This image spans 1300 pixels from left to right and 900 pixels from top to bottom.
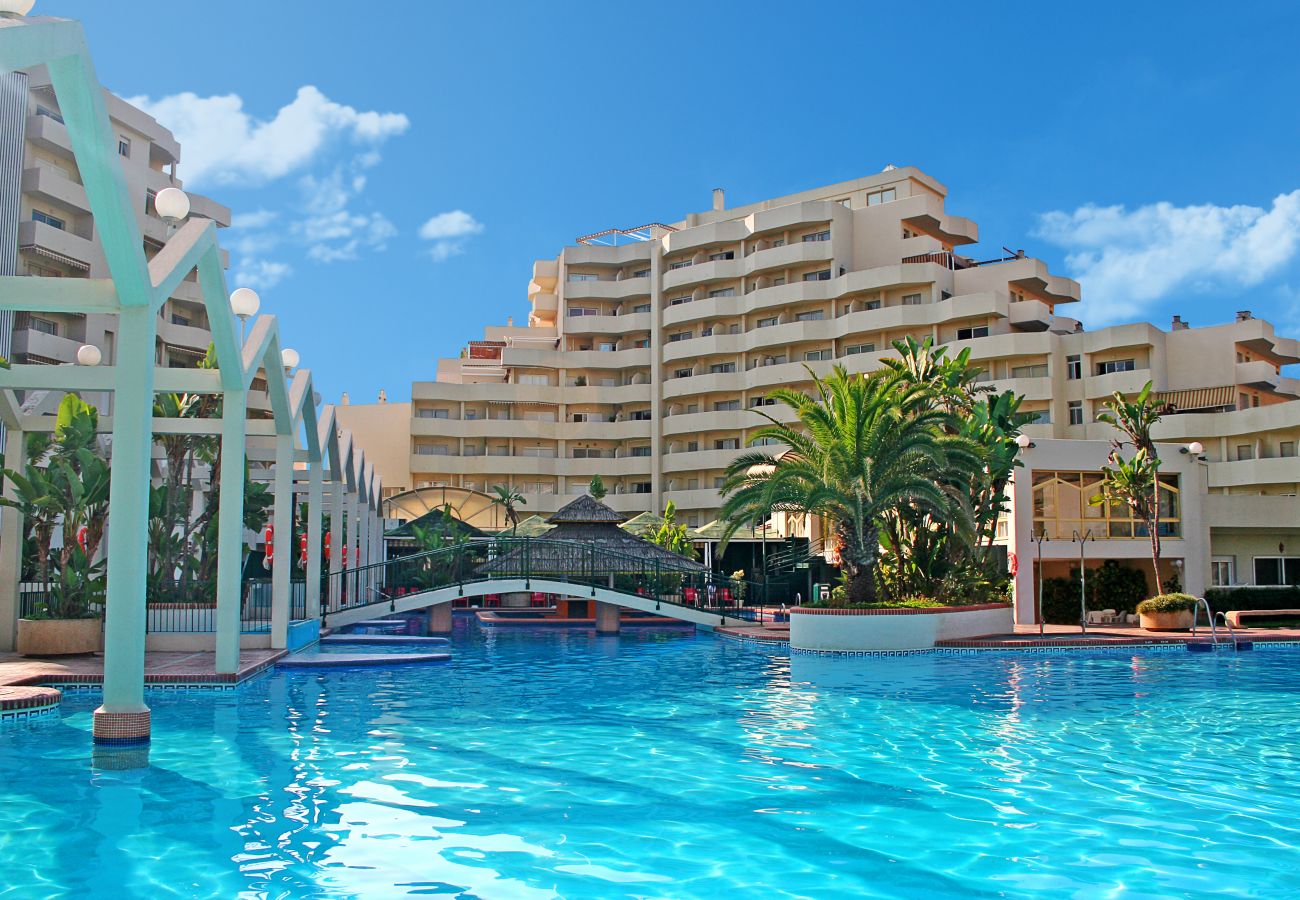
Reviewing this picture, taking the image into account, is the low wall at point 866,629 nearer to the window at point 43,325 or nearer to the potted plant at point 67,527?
the potted plant at point 67,527

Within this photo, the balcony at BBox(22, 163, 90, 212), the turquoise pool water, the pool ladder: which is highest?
the balcony at BBox(22, 163, 90, 212)

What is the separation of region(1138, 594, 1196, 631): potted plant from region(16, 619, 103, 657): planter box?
2315 centimetres

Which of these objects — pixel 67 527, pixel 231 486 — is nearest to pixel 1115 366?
pixel 67 527

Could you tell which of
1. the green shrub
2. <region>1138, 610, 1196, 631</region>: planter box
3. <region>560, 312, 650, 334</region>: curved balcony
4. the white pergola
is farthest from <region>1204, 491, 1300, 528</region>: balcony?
<region>560, 312, 650, 334</region>: curved balcony

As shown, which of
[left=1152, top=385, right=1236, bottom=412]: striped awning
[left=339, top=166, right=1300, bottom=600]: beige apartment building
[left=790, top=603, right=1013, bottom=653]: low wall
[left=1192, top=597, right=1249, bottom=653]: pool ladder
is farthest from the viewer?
[left=339, top=166, right=1300, bottom=600]: beige apartment building

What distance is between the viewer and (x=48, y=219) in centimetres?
4222

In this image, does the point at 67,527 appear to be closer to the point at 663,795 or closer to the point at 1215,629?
the point at 663,795

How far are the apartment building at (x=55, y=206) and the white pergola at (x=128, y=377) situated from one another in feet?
81.5

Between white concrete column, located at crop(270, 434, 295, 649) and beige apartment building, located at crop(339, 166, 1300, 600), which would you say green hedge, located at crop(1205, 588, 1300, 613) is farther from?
white concrete column, located at crop(270, 434, 295, 649)

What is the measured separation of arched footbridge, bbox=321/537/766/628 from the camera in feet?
90.1

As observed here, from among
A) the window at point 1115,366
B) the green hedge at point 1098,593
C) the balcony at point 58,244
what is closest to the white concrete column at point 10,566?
the green hedge at point 1098,593

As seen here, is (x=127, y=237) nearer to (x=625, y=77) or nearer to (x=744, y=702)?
(x=744, y=702)

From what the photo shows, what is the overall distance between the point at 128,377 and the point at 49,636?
30.0ft

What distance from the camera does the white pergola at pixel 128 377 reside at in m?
9.56
